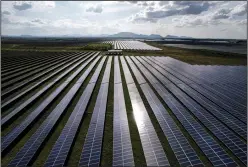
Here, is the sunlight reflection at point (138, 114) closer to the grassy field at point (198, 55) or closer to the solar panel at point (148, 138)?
the solar panel at point (148, 138)

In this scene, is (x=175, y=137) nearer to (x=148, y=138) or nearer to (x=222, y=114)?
(x=148, y=138)

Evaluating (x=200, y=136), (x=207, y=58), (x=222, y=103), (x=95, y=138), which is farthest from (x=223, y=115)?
(x=207, y=58)

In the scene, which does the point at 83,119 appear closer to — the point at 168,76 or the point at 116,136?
the point at 116,136

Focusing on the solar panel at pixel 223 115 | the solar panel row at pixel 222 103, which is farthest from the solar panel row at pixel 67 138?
the solar panel row at pixel 222 103

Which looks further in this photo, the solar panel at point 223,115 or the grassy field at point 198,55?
the grassy field at point 198,55

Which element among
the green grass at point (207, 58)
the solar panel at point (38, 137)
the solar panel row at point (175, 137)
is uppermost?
the solar panel at point (38, 137)

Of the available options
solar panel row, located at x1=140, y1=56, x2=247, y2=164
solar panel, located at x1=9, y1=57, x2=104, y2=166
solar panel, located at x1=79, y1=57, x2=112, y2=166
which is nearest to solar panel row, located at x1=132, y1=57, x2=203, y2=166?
solar panel row, located at x1=140, y1=56, x2=247, y2=164

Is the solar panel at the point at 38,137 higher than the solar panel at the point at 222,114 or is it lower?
higher
